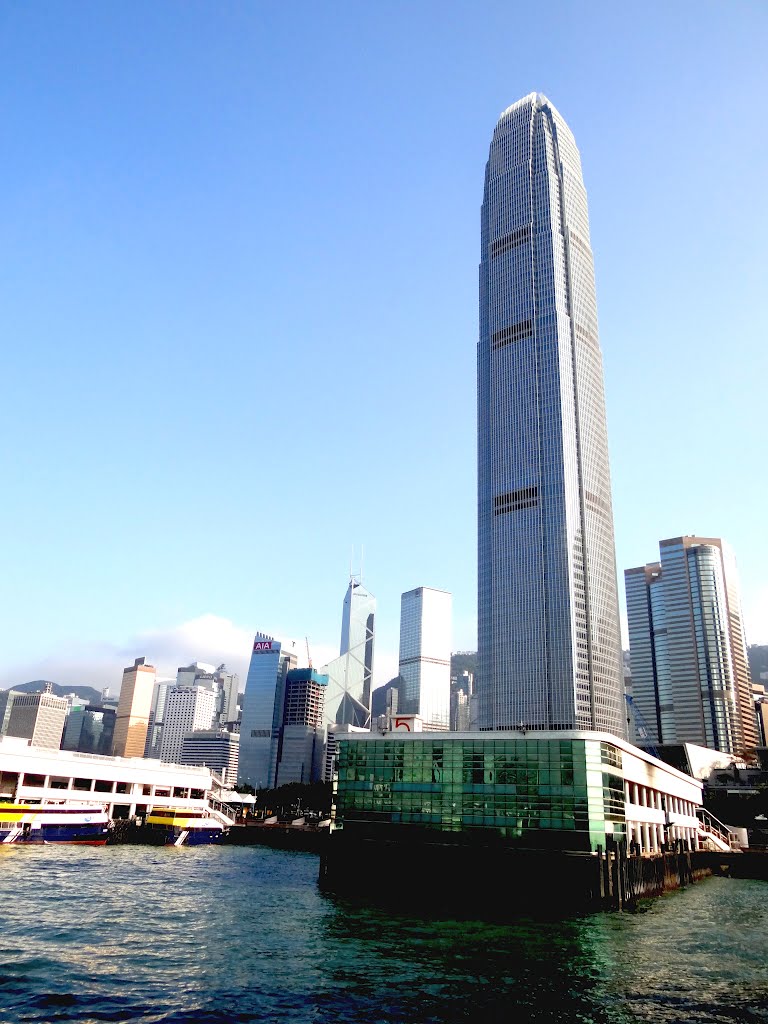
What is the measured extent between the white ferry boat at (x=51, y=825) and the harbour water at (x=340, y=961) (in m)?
54.4

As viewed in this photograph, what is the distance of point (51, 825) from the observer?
465ft

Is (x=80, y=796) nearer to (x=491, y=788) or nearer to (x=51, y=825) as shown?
(x=51, y=825)

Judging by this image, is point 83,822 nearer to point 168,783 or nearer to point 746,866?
point 168,783

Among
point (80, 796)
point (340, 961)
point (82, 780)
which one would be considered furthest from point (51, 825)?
point (340, 961)

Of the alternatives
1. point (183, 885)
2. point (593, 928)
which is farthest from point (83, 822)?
point (593, 928)

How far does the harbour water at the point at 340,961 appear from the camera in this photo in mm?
40812

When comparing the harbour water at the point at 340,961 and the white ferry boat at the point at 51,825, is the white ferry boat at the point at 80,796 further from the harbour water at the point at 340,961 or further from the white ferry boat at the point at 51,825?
the harbour water at the point at 340,961

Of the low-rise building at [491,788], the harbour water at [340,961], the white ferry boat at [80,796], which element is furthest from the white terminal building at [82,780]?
the harbour water at [340,961]

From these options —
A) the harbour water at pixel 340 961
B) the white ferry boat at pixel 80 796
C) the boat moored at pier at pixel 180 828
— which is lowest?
the harbour water at pixel 340 961

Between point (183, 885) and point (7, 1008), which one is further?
point (183, 885)

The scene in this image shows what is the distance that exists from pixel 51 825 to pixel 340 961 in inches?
4360

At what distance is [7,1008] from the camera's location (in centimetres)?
3803

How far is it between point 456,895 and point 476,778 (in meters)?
15.5

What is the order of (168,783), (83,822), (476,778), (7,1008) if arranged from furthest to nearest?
(168,783), (83,822), (476,778), (7,1008)
